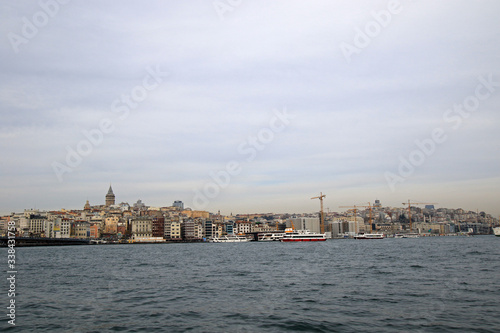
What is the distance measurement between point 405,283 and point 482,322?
875 centimetres

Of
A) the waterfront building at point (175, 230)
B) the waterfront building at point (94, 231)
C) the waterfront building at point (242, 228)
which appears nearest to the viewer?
the waterfront building at point (175, 230)

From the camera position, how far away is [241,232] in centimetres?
18162

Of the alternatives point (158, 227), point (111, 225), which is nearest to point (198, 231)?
point (158, 227)

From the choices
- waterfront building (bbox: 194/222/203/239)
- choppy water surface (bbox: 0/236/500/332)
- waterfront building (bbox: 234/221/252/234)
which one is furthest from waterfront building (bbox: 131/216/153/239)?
choppy water surface (bbox: 0/236/500/332)

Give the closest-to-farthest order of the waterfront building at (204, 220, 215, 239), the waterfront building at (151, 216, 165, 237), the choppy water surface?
the choppy water surface → the waterfront building at (151, 216, 165, 237) → the waterfront building at (204, 220, 215, 239)

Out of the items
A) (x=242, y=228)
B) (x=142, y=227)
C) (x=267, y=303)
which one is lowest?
(x=242, y=228)

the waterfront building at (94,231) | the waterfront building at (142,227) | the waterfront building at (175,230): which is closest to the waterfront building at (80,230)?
the waterfront building at (94,231)

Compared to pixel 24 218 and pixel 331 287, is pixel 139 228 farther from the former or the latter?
pixel 331 287

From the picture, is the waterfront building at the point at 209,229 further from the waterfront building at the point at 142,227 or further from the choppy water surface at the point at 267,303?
the choppy water surface at the point at 267,303

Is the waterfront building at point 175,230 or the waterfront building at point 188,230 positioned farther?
the waterfront building at point 188,230

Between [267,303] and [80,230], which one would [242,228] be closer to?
[80,230]

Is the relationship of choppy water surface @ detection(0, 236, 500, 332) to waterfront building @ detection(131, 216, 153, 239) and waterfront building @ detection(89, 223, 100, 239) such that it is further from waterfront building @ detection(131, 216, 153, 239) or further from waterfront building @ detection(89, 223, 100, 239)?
waterfront building @ detection(89, 223, 100, 239)

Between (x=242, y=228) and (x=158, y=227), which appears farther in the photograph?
(x=242, y=228)

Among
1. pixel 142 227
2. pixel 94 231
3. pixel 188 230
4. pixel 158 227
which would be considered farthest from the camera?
pixel 188 230
